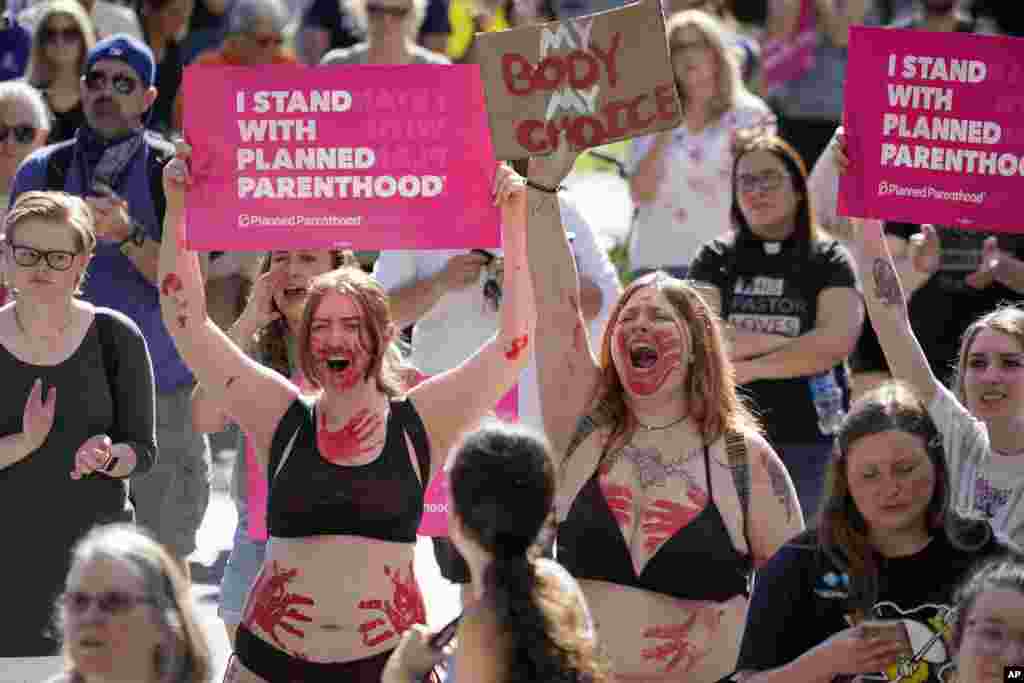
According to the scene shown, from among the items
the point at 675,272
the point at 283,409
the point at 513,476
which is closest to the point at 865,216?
the point at 283,409

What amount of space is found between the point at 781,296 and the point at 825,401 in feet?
1.32

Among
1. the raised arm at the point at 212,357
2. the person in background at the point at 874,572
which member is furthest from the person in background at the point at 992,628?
the raised arm at the point at 212,357

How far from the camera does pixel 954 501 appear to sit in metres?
5.66

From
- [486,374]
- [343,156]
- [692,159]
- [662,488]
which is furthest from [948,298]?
[662,488]

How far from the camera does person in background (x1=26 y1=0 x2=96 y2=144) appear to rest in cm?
980

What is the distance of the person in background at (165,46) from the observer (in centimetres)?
1094

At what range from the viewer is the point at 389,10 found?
1058 cm

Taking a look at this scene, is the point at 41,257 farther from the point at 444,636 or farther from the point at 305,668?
the point at 444,636

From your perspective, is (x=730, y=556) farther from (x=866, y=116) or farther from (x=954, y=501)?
(x=866, y=116)

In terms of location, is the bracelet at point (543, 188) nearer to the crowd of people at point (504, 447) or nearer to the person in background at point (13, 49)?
the crowd of people at point (504, 447)

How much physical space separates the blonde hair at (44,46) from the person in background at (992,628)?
246 inches

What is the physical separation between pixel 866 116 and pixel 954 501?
1.42 m

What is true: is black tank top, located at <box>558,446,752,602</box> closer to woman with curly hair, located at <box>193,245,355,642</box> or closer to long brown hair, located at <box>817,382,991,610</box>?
long brown hair, located at <box>817,382,991,610</box>

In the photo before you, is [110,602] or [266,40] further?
[266,40]
